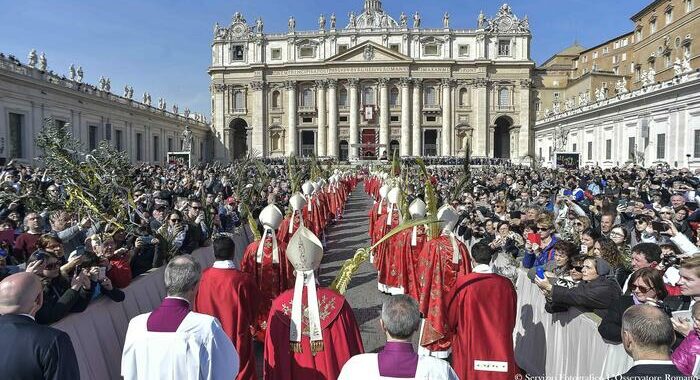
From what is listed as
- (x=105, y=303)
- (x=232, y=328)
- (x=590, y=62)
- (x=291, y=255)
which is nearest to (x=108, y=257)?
(x=105, y=303)

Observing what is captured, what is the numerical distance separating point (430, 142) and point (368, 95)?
10235 mm

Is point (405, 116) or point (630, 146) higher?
point (405, 116)

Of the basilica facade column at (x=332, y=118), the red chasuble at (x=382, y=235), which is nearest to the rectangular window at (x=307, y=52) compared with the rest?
the basilica facade column at (x=332, y=118)

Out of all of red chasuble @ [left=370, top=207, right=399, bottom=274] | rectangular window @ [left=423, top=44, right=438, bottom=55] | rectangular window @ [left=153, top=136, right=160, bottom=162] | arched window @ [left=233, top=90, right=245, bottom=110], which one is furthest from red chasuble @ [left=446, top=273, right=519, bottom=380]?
arched window @ [left=233, top=90, right=245, bottom=110]

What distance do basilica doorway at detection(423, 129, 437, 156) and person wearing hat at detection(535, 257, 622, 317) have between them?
61.9 meters

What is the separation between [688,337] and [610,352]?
102 cm

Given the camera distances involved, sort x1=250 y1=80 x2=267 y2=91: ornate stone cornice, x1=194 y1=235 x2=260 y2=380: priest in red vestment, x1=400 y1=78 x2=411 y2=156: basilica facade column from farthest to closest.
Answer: x1=250 y1=80 x2=267 y2=91: ornate stone cornice < x1=400 y1=78 x2=411 y2=156: basilica facade column < x1=194 y1=235 x2=260 y2=380: priest in red vestment

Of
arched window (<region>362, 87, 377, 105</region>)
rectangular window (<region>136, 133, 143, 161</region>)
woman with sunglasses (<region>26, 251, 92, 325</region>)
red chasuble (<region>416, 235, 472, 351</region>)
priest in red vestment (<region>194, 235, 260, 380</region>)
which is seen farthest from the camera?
arched window (<region>362, 87, 377, 105</region>)

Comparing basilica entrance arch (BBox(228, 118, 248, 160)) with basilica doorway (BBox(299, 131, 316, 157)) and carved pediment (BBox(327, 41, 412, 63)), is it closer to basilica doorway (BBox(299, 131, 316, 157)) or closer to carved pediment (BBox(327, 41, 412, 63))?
basilica doorway (BBox(299, 131, 316, 157))

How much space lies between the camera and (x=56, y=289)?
4570mm

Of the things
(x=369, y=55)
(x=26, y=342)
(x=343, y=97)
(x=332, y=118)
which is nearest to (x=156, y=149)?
(x=332, y=118)

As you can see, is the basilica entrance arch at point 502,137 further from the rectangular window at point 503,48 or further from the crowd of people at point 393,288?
the crowd of people at point 393,288

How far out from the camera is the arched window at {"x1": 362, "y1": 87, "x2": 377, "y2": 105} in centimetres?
6519

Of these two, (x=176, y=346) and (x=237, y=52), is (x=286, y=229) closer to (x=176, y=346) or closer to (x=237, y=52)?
(x=176, y=346)
